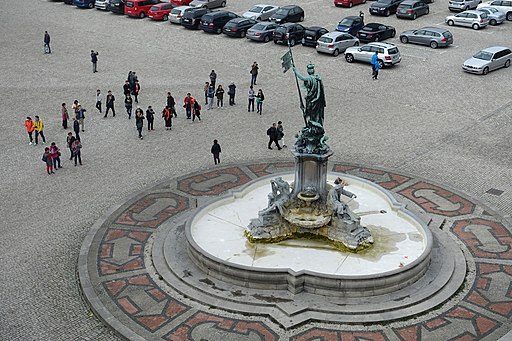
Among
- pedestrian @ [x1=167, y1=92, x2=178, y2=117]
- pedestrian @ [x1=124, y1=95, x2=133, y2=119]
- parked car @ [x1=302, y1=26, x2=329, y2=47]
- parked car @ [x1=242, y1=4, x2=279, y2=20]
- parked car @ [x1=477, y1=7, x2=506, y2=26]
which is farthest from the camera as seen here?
parked car @ [x1=242, y1=4, x2=279, y2=20]

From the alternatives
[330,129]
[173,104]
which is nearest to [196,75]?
[173,104]

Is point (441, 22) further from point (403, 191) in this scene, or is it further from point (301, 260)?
point (301, 260)

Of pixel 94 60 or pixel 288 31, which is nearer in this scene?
pixel 94 60

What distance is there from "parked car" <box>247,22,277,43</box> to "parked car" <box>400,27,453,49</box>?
8.25 m

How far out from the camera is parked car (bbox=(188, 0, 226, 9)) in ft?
164

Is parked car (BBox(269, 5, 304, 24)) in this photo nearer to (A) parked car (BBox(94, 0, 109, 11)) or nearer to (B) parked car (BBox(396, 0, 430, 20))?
(B) parked car (BBox(396, 0, 430, 20))

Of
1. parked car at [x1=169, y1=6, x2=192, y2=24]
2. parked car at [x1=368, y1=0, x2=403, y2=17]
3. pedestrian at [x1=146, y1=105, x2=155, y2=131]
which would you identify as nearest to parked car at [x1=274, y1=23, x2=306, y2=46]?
parked car at [x1=169, y1=6, x2=192, y2=24]

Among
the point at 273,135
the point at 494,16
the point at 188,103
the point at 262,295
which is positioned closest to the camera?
the point at 262,295

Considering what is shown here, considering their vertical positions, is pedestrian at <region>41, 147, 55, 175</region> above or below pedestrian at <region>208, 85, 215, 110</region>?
below

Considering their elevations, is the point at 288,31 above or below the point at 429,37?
above

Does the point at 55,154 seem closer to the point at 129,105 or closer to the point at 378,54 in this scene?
the point at 129,105

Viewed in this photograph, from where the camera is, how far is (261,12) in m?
47.2

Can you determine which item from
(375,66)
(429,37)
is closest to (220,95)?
(375,66)

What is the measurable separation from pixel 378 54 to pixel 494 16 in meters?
14.0
